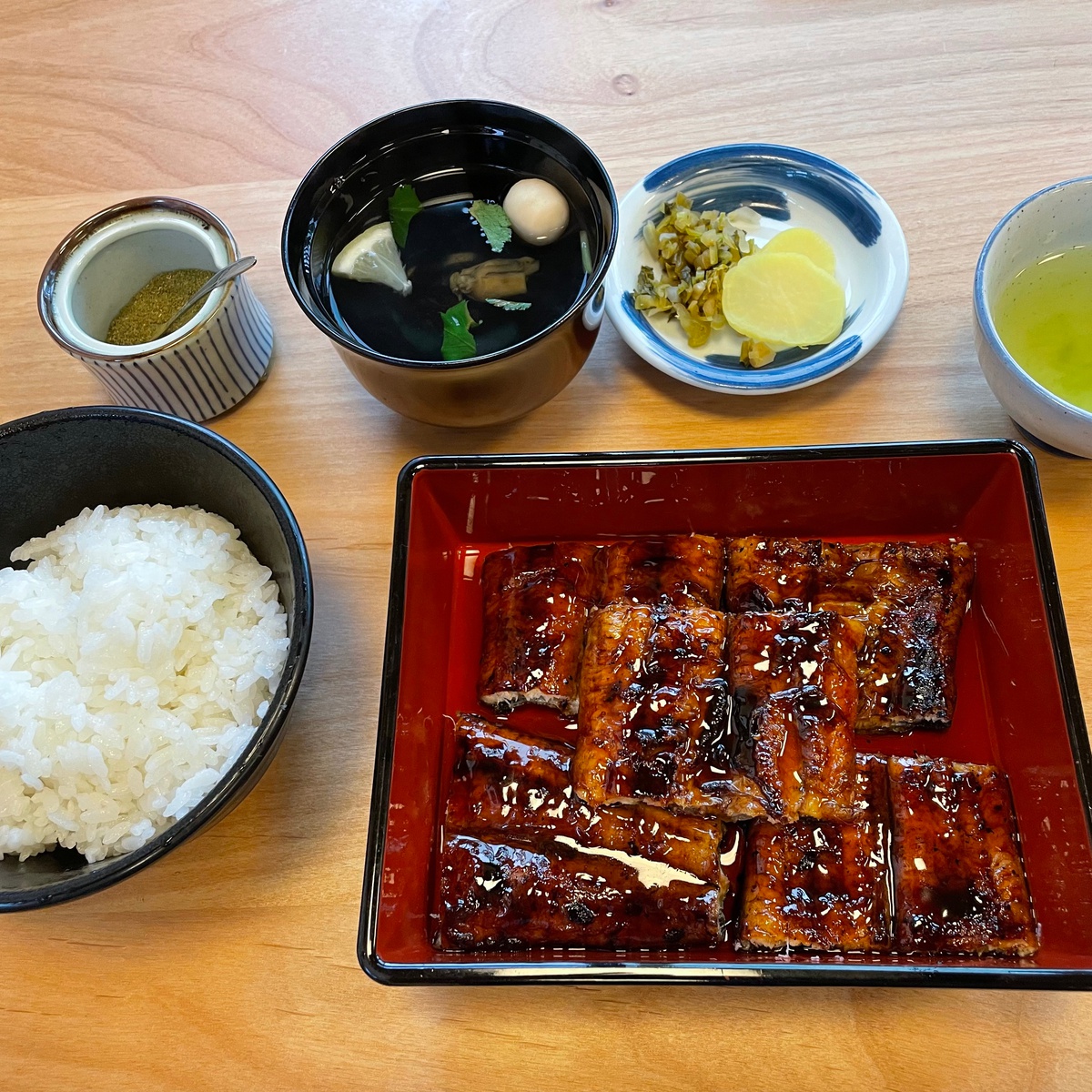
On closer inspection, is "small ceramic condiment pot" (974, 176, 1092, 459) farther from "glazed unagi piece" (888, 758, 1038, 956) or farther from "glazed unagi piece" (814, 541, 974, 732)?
"glazed unagi piece" (888, 758, 1038, 956)

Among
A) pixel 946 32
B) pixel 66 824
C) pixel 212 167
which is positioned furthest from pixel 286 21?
pixel 66 824

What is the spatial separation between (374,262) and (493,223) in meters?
0.25

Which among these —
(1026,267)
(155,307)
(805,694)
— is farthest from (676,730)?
(155,307)

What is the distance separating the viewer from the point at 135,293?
185 centimetres

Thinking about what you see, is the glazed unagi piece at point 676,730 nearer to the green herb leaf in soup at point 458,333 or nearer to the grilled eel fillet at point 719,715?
the grilled eel fillet at point 719,715

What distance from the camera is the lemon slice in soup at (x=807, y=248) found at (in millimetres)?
1886

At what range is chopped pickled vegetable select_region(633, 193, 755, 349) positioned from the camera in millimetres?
1854

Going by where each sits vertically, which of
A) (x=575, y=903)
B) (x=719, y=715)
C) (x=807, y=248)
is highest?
(x=807, y=248)

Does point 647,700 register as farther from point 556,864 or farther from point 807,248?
point 807,248

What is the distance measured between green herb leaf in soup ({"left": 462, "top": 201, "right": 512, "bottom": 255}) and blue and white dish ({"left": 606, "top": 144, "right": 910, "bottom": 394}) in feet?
0.82

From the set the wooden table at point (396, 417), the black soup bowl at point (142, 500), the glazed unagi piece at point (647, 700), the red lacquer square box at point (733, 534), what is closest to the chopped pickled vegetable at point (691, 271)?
the wooden table at point (396, 417)

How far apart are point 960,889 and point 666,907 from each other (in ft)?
1.48

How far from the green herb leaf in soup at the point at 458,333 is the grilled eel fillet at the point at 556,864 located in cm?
69

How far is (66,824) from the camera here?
1.35 meters
